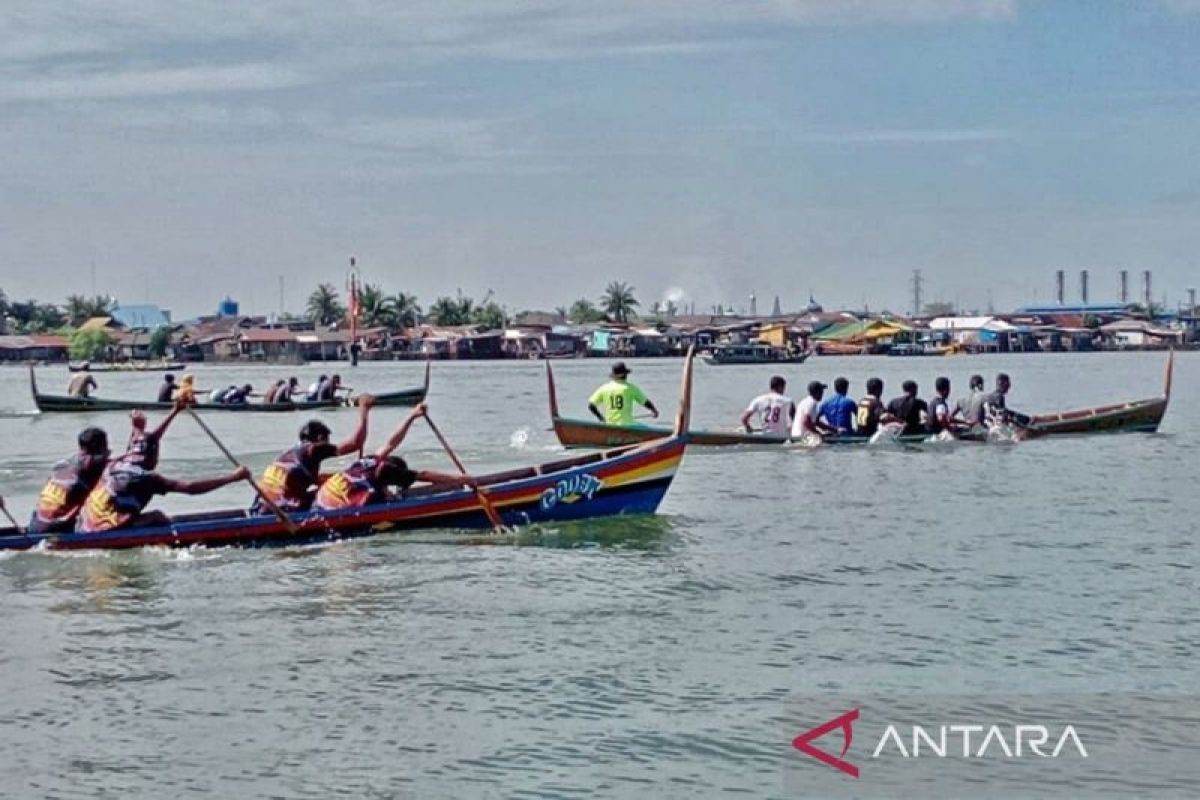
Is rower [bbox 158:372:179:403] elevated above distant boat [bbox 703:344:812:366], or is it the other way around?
rower [bbox 158:372:179:403]

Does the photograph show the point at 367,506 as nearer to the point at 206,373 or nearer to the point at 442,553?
the point at 442,553

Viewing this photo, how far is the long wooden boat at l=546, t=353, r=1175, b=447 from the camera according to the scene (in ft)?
83.4

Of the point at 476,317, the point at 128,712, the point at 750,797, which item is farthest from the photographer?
the point at 476,317

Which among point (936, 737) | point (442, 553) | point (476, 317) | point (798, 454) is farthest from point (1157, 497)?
point (476, 317)

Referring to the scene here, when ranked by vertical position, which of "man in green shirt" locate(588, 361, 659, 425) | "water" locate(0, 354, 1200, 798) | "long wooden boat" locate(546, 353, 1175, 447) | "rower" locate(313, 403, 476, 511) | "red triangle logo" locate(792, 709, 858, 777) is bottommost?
"red triangle logo" locate(792, 709, 858, 777)

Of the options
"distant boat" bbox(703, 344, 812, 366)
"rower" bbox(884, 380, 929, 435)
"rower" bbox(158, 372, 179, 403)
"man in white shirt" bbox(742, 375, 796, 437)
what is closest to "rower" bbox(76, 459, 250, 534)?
"man in white shirt" bbox(742, 375, 796, 437)

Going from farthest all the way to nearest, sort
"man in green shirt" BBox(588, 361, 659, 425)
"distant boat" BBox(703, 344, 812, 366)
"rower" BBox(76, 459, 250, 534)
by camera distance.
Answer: "distant boat" BBox(703, 344, 812, 366) → "man in green shirt" BBox(588, 361, 659, 425) → "rower" BBox(76, 459, 250, 534)

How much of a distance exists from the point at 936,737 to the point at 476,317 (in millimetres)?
134816

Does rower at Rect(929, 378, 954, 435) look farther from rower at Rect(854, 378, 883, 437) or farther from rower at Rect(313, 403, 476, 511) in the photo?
rower at Rect(313, 403, 476, 511)

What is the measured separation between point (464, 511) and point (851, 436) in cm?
1073

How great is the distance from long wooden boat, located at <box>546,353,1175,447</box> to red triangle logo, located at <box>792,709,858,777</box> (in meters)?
12.8

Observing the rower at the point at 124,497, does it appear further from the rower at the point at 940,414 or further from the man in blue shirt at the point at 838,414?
the rower at the point at 940,414

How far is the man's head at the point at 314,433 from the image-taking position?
1686cm

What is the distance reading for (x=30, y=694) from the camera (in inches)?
455
